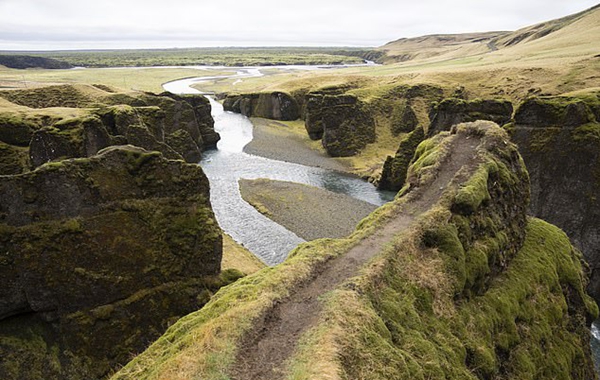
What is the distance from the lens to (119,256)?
84.0 ft

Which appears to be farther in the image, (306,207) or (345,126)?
(345,126)

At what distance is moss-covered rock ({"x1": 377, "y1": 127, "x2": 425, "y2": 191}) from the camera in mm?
69812

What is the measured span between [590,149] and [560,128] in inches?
144

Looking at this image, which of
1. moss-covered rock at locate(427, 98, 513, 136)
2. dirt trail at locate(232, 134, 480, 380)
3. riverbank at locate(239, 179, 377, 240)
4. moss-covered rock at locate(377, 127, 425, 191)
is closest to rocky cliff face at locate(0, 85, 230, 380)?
dirt trail at locate(232, 134, 480, 380)

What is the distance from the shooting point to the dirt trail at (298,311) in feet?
44.2

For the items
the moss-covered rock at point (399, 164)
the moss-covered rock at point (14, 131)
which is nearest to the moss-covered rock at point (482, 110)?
the moss-covered rock at point (399, 164)

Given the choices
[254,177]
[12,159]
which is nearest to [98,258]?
[12,159]

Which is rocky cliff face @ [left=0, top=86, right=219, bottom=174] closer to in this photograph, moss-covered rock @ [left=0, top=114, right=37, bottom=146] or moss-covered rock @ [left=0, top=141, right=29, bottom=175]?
moss-covered rock @ [left=0, top=114, right=37, bottom=146]

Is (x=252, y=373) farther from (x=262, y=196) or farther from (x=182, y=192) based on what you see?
(x=262, y=196)

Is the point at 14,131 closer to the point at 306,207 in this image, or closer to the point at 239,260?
the point at 239,260

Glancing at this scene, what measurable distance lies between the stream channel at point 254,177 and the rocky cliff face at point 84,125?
9.35 m

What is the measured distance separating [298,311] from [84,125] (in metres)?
31.5

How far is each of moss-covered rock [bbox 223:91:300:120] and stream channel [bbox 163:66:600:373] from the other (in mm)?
18109

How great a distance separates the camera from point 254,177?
76.7 meters
